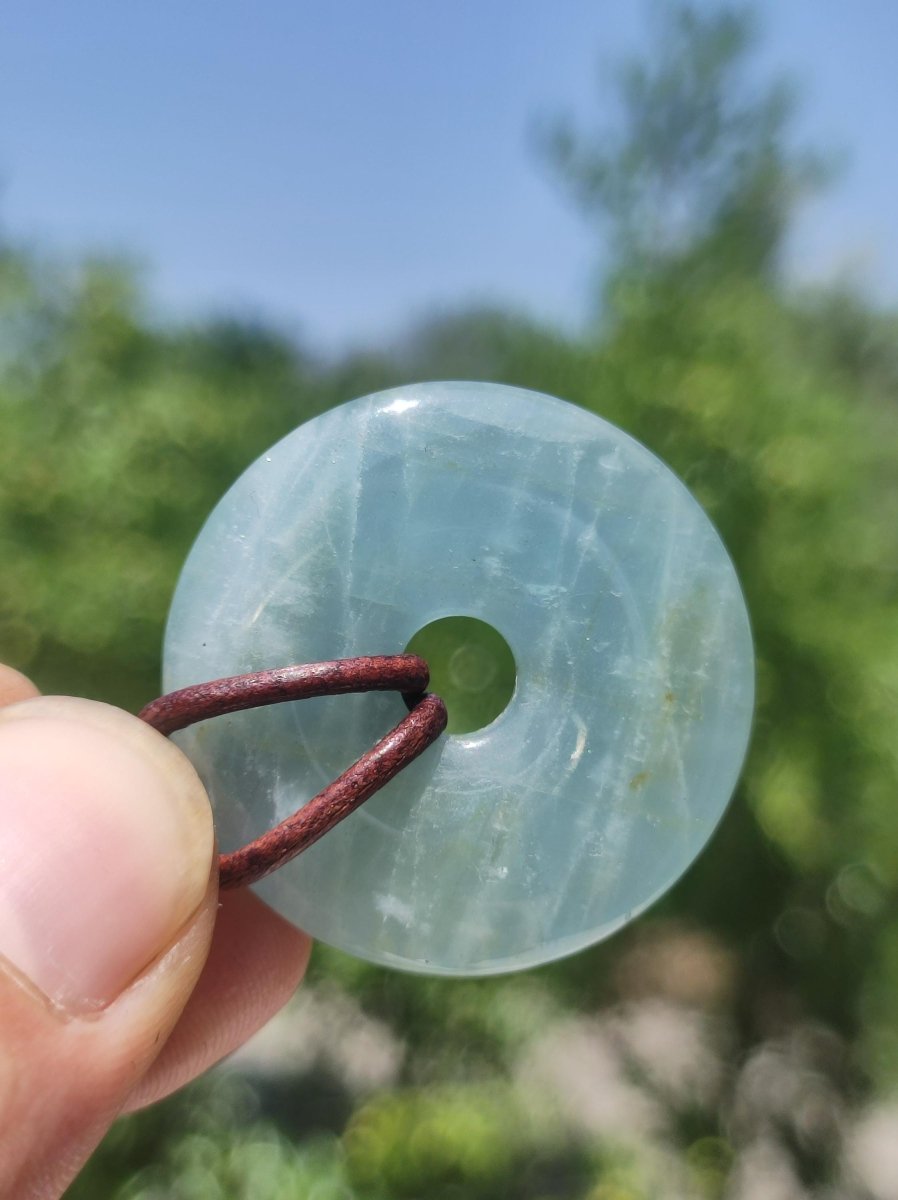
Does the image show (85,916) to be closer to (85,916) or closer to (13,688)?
(85,916)

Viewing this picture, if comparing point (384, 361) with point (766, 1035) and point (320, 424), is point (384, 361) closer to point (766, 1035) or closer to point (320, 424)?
point (320, 424)

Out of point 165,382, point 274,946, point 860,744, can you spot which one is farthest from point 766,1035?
point 165,382

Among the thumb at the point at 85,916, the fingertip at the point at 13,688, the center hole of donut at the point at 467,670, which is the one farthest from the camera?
the center hole of donut at the point at 467,670

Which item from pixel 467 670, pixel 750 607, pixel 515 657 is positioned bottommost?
pixel 467 670

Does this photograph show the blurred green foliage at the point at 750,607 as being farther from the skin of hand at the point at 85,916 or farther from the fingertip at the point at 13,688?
the skin of hand at the point at 85,916

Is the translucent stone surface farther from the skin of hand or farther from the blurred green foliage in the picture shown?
the blurred green foliage

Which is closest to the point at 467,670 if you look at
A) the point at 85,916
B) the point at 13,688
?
the point at 13,688

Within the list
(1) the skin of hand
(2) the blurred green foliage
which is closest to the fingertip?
→ (1) the skin of hand

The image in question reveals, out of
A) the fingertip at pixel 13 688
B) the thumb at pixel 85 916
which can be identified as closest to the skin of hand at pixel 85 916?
the thumb at pixel 85 916
